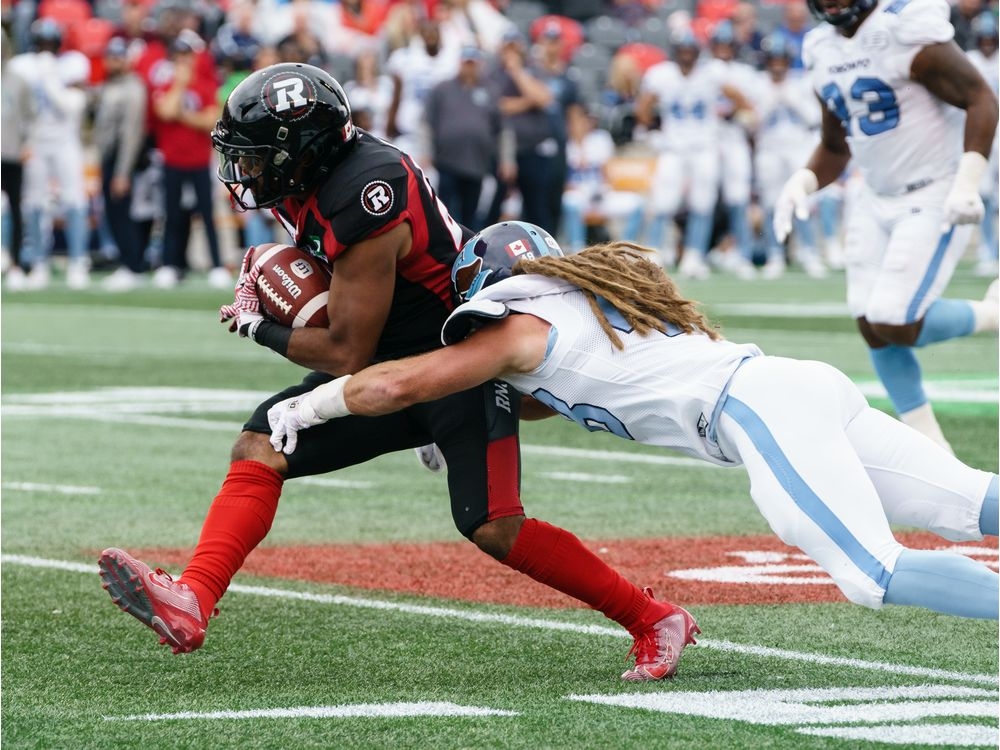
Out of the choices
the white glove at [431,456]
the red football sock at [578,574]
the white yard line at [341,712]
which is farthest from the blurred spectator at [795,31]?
the white yard line at [341,712]

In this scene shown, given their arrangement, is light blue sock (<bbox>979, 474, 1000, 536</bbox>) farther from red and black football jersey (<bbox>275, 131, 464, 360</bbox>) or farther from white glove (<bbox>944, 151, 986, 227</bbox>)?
white glove (<bbox>944, 151, 986, 227</bbox>)

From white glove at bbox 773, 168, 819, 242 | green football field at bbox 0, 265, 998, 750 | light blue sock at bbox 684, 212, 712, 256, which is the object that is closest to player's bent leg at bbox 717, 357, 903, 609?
green football field at bbox 0, 265, 998, 750

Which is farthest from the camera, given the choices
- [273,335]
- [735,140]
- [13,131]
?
[735,140]

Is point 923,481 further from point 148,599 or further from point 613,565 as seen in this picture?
point 613,565

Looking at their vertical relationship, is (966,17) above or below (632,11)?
above

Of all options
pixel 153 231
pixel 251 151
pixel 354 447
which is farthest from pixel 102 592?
pixel 153 231

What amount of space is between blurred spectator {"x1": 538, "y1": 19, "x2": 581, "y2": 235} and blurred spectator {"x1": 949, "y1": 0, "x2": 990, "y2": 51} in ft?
13.1

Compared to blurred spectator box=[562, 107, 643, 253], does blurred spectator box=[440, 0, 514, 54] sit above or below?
above

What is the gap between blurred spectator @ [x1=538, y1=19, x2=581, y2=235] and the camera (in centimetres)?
1861

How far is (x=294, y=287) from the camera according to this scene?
185 inches

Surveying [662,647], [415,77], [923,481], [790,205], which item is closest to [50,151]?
[415,77]

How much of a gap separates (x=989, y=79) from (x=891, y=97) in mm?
9095

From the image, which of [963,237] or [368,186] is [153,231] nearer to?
[963,237]

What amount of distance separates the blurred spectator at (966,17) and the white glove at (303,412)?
16.4 m
